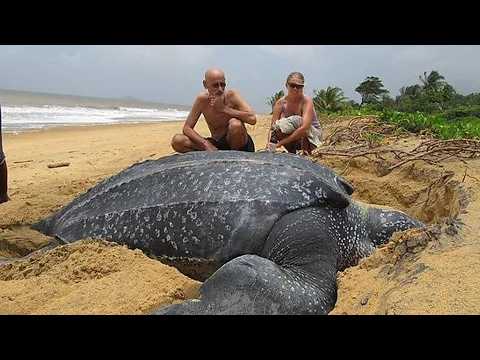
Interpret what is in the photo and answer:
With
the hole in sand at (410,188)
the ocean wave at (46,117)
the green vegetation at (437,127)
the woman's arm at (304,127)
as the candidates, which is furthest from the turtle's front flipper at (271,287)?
the ocean wave at (46,117)

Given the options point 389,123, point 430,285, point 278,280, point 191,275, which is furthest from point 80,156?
point 430,285

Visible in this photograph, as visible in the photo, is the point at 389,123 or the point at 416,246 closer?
the point at 416,246

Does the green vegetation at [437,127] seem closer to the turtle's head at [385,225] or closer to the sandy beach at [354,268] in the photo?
the sandy beach at [354,268]

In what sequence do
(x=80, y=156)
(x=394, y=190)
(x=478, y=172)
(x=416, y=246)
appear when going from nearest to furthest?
1. (x=416, y=246)
2. (x=478, y=172)
3. (x=394, y=190)
4. (x=80, y=156)

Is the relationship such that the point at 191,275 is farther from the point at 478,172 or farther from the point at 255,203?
the point at 478,172

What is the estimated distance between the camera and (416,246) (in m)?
1.77

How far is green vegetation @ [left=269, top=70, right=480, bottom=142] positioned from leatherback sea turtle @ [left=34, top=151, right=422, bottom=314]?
2.31 meters

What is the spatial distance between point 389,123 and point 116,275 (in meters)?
4.18

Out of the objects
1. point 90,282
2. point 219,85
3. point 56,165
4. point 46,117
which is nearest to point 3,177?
point 90,282

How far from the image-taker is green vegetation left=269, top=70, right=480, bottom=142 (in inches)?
191

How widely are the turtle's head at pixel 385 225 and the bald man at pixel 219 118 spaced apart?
1206 millimetres

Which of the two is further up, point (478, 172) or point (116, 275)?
point (478, 172)

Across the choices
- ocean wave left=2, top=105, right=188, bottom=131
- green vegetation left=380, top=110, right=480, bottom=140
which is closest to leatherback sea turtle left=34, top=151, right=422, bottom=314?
green vegetation left=380, top=110, right=480, bottom=140

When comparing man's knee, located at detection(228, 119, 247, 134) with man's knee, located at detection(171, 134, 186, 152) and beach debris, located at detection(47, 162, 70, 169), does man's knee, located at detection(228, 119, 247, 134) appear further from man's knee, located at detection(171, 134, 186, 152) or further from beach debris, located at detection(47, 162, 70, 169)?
beach debris, located at detection(47, 162, 70, 169)
